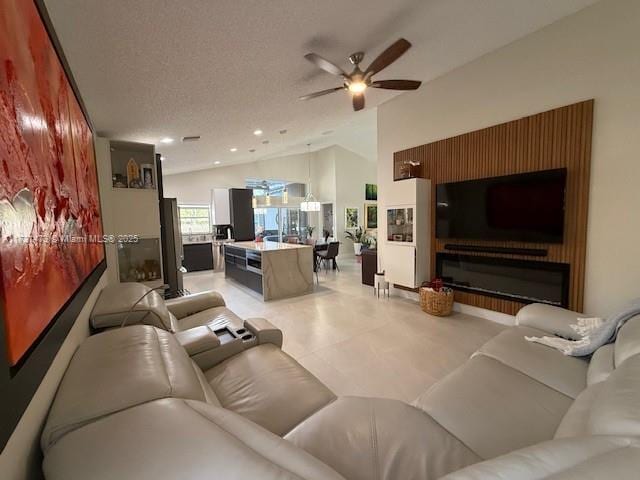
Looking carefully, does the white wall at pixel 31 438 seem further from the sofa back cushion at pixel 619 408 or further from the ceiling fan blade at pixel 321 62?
the ceiling fan blade at pixel 321 62

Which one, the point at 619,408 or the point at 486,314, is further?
the point at 486,314

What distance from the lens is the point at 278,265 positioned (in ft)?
16.0

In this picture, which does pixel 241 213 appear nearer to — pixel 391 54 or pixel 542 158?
pixel 391 54

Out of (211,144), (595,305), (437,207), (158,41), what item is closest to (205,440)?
(158,41)

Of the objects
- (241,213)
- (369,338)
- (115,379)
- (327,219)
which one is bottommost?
(369,338)

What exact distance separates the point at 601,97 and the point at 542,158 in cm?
68

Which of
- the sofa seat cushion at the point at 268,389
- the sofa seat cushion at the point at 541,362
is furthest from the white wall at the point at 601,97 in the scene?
the sofa seat cushion at the point at 268,389

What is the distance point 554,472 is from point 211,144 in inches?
215

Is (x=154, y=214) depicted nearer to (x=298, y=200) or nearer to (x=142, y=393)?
(x=142, y=393)

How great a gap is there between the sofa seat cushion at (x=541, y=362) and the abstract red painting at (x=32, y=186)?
223 centimetres

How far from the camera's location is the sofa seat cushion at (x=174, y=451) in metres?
0.50

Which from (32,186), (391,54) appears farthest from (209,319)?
(391,54)

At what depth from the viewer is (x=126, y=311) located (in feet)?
5.32

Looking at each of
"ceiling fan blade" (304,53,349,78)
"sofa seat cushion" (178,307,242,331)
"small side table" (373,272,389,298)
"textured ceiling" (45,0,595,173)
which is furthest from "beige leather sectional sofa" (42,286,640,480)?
"small side table" (373,272,389,298)
